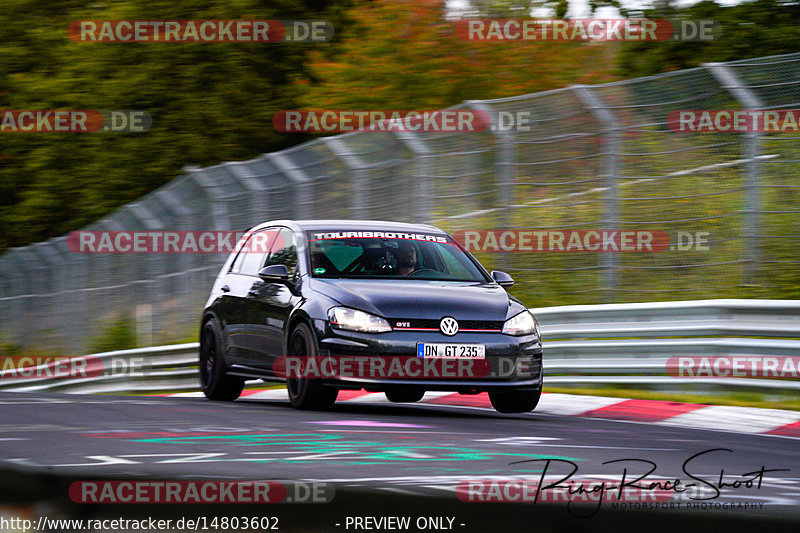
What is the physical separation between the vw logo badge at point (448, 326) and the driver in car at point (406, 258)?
3.45 ft

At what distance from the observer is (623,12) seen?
97.2 feet

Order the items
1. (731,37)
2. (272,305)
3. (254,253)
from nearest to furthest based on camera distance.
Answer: (272,305) < (254,253) < (731,37)

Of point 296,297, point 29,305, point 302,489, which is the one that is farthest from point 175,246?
point 302,489

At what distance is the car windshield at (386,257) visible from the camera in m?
10.4

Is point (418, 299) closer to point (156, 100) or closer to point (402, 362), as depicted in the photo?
point (402, 362)

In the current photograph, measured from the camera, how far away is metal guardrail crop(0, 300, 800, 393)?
35.2ft

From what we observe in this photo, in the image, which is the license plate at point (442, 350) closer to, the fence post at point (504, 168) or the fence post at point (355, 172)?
the fence post at point (504, 168)

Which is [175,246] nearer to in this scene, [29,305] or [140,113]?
[29,305]

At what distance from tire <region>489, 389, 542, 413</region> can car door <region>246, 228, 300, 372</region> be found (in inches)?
66.7

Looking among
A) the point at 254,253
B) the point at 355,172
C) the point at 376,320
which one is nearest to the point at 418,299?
the point at 376,320

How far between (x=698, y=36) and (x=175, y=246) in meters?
12.7

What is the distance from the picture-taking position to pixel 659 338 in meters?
12.0

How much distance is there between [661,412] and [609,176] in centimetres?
372

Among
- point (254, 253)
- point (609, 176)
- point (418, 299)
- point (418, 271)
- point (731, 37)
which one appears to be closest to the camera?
point (418, 299)
